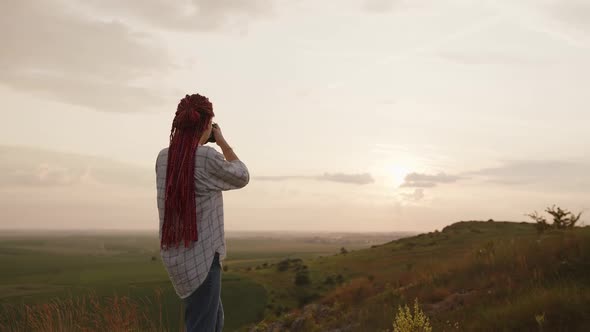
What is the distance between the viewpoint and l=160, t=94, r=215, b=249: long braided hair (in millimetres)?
3918

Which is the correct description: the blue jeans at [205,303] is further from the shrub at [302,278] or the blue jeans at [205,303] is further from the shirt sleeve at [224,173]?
the shrub at [302,278]

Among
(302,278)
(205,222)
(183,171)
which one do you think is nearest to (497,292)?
(205,222)

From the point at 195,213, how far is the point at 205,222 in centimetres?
11

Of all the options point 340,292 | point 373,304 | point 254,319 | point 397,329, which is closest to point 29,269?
point 254,319

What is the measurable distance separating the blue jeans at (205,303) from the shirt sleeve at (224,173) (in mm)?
587

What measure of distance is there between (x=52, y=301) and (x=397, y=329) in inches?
204

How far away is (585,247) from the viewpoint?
980 centimetres

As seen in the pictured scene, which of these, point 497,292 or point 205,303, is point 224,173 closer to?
point 205,303

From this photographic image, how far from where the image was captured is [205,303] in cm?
397

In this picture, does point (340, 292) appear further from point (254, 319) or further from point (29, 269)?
point (29, 269)

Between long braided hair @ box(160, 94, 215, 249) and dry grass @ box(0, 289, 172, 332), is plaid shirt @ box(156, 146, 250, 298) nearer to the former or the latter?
long braided hair @ box(160, 94, 215, 249)

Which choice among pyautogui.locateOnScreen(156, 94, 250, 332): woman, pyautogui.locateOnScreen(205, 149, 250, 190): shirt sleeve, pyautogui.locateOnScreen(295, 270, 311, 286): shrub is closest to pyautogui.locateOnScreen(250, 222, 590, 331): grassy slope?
pyautogui.locateOnScreen(156, 94, 250, 332): woman

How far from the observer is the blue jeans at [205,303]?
13.0 ft

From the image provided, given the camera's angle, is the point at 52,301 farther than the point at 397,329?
Yes
